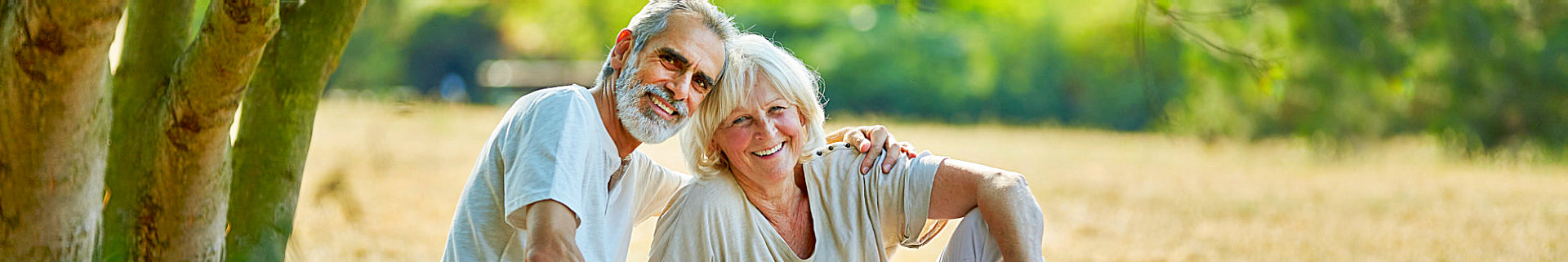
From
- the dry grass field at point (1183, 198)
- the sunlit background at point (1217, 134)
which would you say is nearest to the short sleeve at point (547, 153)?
the sunlit background at point (1217, 134)

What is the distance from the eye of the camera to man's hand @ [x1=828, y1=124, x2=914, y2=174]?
316 centimetres

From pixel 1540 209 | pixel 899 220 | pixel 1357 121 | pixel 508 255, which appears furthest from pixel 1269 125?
pixel 508 255

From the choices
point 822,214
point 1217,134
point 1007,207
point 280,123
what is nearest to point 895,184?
point 822,214

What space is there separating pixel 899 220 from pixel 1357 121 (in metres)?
Answer: 11.0

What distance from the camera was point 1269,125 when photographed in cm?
1445

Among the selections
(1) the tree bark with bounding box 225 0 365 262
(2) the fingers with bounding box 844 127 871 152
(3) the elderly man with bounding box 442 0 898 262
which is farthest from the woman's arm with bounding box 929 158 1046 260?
(1) the tree bark with bounding box 225 0 365 262

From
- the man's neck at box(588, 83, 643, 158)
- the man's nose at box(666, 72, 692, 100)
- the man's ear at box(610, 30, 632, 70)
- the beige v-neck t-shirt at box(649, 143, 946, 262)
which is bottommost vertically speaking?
the beige v-neck t-shirt at box(649, 143, 946, 262)

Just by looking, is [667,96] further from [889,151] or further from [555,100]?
[889,151]

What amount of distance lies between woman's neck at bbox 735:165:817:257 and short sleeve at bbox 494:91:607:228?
2.40 ft

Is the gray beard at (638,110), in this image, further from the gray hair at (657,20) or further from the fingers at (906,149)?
the fingers at (906,149)

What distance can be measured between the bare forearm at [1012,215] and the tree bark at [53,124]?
1778 millimetres

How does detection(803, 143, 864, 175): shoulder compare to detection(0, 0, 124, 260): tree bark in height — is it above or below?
below

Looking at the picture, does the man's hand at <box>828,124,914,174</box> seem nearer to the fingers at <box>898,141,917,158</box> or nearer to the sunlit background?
the fingers at <box>898,141,917,158</box>

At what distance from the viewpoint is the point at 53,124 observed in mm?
→ 2355
